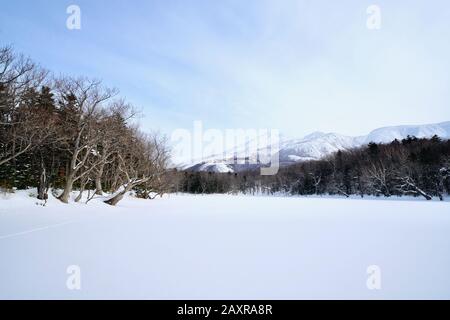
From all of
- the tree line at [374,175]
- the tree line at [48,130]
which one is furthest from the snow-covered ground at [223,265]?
the tree line at [374,175]

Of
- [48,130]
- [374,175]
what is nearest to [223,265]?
[48,130]

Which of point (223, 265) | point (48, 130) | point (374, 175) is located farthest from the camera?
point (374, 175)

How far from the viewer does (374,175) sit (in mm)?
56906

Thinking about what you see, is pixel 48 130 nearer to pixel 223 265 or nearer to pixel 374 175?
pixel 223 265

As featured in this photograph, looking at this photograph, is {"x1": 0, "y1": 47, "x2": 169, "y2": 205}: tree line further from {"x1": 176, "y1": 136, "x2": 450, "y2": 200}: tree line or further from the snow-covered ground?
{"x1": 176, "y1": 136, "x2": 450, "y2": 200}: tree line

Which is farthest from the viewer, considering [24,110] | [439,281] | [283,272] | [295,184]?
[295,184]

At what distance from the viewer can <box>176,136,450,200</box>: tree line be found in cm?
5059

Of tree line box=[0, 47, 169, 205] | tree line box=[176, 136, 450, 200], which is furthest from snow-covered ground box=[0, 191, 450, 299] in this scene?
tree line box=[176, 136, 450, 200]
